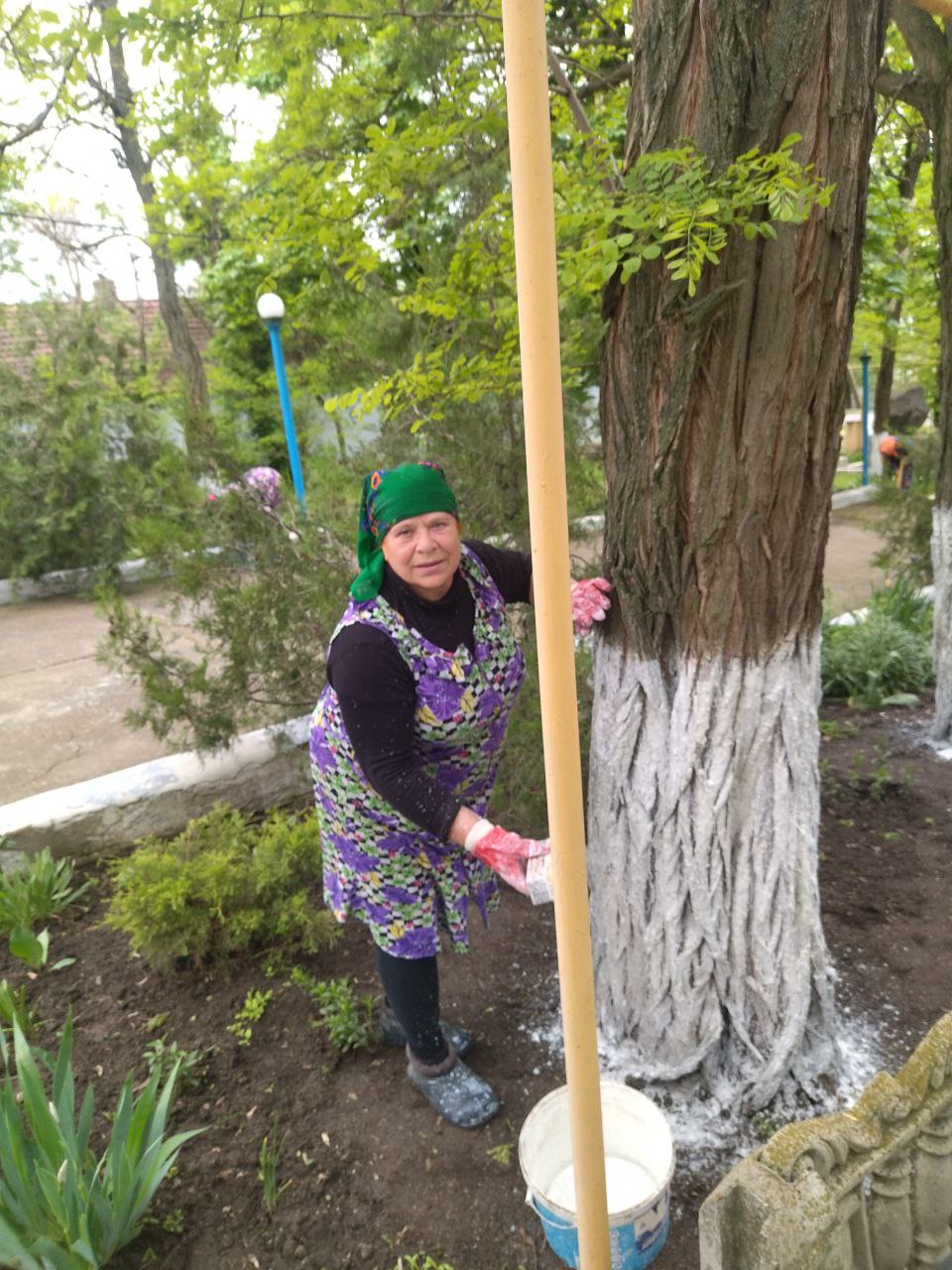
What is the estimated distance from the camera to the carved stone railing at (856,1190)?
109cm

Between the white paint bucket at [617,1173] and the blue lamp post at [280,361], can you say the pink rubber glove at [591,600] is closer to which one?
the white paint bucket at [617,1173]

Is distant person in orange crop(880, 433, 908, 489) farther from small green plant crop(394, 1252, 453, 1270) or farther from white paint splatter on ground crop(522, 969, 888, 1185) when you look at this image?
small green plant crop(394, 1252, 453, 1270)

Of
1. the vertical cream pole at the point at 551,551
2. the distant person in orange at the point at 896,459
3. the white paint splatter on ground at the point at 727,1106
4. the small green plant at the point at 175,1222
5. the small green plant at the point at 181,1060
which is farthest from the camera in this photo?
the distant person in orange at the point at 896,459

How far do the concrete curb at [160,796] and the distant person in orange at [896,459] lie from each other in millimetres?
4913

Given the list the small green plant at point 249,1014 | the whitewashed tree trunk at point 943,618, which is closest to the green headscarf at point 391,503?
the small green plant at point 249,1014

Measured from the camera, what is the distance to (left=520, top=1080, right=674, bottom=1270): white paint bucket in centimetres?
164

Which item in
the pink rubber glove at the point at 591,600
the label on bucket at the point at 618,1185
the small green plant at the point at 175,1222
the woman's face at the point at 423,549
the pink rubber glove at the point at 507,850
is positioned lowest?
the small green plant at the point at 175,1222

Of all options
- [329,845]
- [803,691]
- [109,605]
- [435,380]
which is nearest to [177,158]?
[435,380]

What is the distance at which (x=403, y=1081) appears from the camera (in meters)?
2.31

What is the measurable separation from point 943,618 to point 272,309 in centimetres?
476

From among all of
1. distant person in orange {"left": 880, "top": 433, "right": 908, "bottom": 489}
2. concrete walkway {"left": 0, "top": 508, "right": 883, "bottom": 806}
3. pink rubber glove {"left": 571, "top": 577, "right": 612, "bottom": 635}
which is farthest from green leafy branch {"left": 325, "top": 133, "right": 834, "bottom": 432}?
distant person in orange {"left": 880, "top": 433, "right": 908, "bottom": 489}

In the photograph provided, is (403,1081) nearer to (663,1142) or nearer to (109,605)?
(663,1142)

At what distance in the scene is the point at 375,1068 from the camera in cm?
236

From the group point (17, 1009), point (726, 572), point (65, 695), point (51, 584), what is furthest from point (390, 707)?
point (51, 584)
